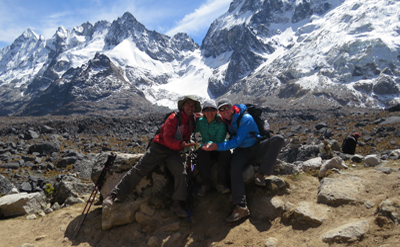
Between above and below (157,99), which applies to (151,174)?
below

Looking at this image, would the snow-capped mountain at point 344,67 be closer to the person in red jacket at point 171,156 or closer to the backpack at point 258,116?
the backpack at point 258,116

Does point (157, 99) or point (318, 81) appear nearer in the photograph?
point (318, 81)

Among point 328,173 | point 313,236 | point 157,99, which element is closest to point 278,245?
point 313,236

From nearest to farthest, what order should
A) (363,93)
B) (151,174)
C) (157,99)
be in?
(151,174), (363,93), (157,99)

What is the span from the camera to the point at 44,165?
51.2ft

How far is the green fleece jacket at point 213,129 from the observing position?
591cm

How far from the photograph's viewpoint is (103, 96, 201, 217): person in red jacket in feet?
18.3

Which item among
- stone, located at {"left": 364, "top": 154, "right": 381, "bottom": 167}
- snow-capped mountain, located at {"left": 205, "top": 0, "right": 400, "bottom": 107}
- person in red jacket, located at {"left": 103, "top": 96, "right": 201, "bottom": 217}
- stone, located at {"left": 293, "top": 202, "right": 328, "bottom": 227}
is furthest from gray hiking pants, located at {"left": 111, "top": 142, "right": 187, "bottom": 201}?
snow-capped mountain, located at {"left": 205, "top": 0, "right": 400, "bottom": 107}

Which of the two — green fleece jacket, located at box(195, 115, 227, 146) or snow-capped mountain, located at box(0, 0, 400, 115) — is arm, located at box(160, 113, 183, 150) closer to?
green fleece jacket, located at box(195, 115, 227, 146)

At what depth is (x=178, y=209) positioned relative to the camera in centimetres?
555

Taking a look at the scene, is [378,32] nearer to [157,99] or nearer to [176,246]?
[157,99]

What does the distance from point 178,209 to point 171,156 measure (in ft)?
3.91

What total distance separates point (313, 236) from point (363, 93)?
118 m

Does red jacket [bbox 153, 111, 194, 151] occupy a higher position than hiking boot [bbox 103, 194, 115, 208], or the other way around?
red jacket [bbox 153, 111, 194, 151]
